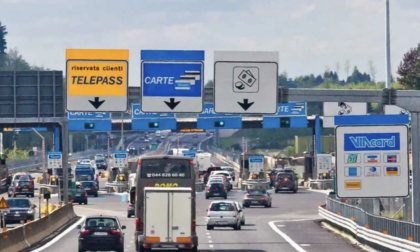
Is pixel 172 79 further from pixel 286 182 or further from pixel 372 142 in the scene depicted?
pixel 286 182

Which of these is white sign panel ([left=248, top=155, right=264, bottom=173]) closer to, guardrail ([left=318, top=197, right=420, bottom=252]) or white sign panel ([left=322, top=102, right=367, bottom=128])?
white sign panel ([left=322, top=102, right=367, bottom=128])

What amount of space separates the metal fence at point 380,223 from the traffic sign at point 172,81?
22.9 ft

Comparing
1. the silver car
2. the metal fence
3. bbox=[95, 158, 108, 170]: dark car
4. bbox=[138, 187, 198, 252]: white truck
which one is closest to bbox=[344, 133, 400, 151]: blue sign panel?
the metal fence

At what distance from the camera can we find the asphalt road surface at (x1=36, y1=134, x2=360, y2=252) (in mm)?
36781

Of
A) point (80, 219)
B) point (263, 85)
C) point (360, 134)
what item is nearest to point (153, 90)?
point (263, 85)

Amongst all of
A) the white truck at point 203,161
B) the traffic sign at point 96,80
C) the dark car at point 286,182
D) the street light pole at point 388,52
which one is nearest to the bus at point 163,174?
the street light pole at point 388,52

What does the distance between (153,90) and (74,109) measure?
7.06 feet

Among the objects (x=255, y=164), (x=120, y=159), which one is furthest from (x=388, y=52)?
(x=120, y=159)

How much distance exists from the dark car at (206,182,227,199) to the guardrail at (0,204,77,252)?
77.1ft

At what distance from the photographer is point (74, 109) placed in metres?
25.5

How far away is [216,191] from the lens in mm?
77812

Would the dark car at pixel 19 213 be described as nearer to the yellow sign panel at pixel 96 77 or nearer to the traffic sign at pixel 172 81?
the yellow sign panel at pixel 96 77

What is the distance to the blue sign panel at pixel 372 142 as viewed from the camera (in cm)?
2883

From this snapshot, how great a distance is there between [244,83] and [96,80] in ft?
13.1
